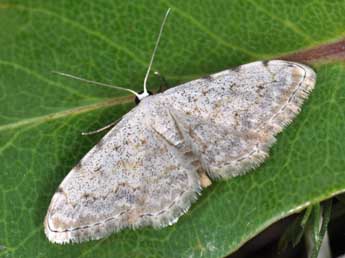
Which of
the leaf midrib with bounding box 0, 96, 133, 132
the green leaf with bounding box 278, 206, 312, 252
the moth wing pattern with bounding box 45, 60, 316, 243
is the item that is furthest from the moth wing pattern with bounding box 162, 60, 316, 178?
the green leaf with bounding box 278, 206, 312, 252

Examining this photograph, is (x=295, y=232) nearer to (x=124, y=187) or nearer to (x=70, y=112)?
(x=124, y=187)

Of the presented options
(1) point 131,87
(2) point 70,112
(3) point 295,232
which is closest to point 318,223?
(3) point 295,232

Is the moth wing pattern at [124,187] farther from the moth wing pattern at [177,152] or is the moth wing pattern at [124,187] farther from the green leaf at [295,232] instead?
the green leaf at [295,232]

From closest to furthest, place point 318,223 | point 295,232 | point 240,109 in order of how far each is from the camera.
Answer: point 240,109
point 318,223
point 295,232

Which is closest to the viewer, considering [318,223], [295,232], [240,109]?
[240,109]

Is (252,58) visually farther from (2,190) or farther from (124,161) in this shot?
(2,190)

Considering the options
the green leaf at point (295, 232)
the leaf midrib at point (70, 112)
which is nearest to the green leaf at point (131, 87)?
the leaf midrib at point (70, 112)

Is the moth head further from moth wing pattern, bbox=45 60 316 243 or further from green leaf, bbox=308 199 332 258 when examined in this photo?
green leaf, bbox=308 199 332 258
